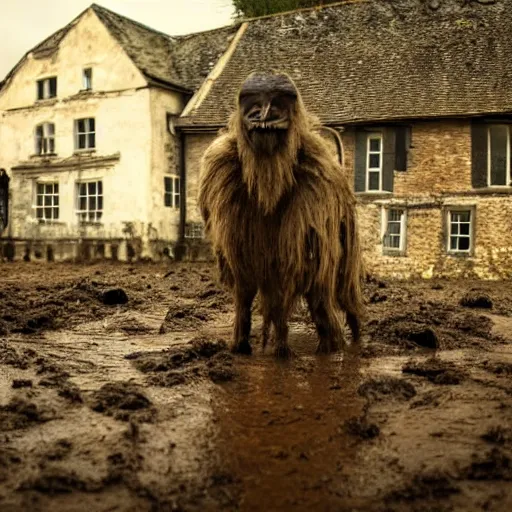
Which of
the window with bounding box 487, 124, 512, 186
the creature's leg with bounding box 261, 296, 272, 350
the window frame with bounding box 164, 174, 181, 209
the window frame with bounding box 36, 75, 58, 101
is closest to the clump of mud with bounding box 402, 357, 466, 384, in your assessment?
the creature's leg with bounding box 261, 296, 272, 350

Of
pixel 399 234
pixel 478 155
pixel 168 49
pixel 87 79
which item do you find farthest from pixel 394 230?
pixel 87 79

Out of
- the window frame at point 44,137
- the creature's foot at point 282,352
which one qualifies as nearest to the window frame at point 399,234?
the window frame at point 44,137

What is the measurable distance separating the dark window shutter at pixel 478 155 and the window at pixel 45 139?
15.3 m

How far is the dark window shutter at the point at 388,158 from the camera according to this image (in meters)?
19.6

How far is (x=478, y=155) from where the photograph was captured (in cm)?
1886

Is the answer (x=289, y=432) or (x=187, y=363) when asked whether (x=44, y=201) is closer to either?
(x=187, y=363)

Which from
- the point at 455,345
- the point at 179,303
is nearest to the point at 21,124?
the point at 179,303

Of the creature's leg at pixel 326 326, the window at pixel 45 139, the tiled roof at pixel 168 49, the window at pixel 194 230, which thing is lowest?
the creature's leg at pixel 326 326

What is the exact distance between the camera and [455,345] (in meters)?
5.37

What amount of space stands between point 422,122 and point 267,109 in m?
15.7

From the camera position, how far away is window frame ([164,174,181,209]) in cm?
2289

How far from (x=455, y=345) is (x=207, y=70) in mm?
20922

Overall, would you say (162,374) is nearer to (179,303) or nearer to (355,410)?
(355,410)

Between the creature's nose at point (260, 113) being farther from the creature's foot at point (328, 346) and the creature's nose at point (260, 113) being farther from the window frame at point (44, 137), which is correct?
the window frame at point (44, 137)
